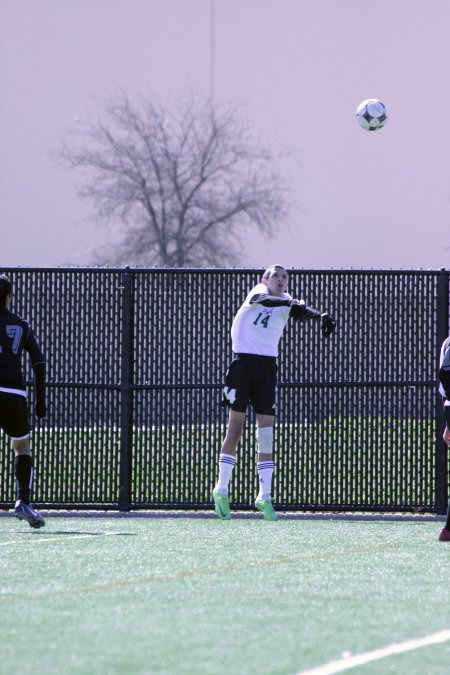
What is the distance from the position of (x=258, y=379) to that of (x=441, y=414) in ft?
6.04

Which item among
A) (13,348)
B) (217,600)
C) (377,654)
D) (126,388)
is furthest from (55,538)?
(377,654)

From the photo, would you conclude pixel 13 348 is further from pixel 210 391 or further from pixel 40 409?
pixel 210 391

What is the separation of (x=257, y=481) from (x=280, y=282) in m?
2.01

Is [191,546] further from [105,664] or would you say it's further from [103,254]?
[103,254]

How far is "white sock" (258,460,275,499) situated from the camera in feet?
39.9

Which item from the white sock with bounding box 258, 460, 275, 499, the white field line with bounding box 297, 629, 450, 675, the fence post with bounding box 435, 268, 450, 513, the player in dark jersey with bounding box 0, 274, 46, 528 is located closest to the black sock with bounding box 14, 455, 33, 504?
the player in dark jersey with bounding box 0, 274, 46, 528

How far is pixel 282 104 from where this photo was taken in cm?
4009

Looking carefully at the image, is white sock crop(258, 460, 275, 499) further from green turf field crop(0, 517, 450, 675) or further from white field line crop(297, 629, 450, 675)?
white field line crop(297, 629, 450, 675)

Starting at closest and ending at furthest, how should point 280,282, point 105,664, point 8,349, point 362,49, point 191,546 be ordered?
1. point 105,664
2. point 191,546
3. point 8,349
4. point 280,282
5. point 362,49

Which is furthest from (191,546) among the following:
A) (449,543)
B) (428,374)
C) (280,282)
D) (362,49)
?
(362,49)

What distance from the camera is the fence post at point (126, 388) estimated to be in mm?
13062

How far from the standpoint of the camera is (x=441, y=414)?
12.9 metres

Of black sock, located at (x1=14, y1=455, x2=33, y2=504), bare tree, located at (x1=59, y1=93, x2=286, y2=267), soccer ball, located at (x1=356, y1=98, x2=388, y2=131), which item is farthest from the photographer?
bare tree, located at (x1=59, y1=93, x2=286, y2=267)

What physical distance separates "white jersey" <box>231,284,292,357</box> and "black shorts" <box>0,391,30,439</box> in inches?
82.5
